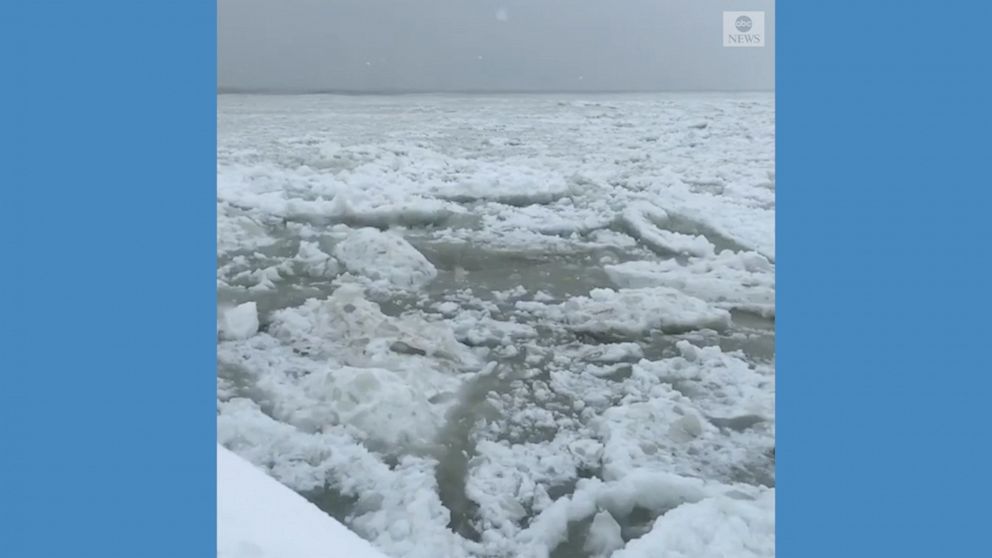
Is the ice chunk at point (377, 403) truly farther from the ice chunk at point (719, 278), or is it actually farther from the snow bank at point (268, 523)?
the ice chunk at point (719, 278)

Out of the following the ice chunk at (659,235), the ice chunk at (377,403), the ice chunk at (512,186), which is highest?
the ice chunk at (512,186)

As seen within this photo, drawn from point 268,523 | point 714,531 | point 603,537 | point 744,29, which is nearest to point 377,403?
point 268,523

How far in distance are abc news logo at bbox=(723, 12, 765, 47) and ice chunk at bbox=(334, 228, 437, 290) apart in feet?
2.67

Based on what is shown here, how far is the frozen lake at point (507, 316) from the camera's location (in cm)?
174

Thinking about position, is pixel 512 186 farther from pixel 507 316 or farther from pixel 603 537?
pixel 603 537

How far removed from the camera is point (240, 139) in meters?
1.98

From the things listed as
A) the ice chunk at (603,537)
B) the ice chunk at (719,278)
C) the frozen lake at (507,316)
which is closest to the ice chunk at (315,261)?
the frozen lake at (507,316)

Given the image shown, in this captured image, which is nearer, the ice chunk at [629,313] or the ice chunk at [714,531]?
the ice chunk at [714,531]

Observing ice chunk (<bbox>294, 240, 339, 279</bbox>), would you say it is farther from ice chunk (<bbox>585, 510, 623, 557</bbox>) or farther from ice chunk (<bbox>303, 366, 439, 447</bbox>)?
ice chunk (<bbox>585, 510, 623, 557</bbox>)

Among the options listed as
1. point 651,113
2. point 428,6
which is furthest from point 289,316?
point 651,113

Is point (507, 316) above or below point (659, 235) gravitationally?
below

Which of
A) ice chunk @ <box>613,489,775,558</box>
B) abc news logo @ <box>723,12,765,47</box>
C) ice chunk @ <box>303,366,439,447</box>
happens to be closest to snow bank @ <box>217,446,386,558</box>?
ice chunk @ <box>303,366,439,447</box>

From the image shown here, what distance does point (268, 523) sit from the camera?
5.57 feet

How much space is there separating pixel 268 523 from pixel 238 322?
0.42 metres
